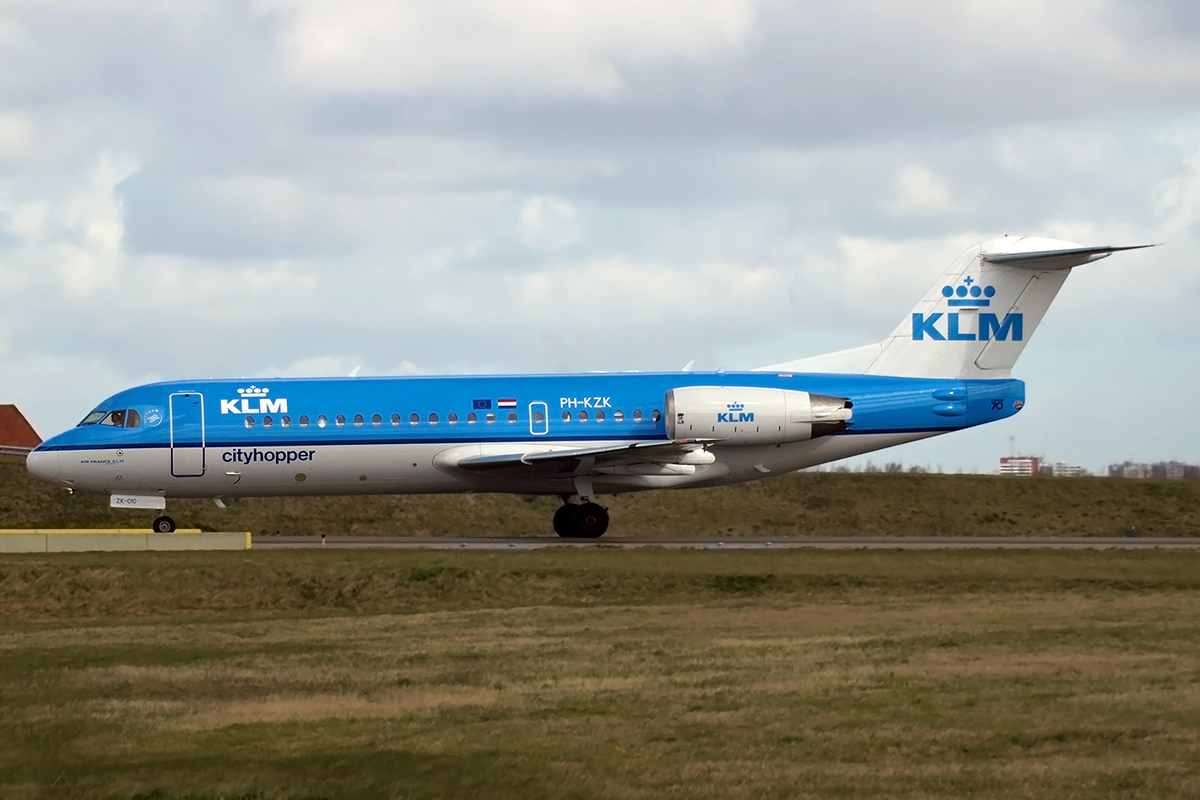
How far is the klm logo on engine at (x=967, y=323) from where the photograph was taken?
120 feet

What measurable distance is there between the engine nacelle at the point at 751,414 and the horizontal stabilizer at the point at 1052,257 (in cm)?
524

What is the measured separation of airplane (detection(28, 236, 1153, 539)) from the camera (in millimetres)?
33812

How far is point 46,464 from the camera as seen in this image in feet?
112

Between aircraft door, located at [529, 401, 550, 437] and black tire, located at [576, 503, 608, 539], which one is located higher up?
aircraft door, located at [529, 401, 550, 437]

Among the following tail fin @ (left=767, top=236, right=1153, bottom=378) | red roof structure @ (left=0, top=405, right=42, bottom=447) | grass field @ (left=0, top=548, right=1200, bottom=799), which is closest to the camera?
grass field @ (left=0, top=548, right=1200, bottom=799)

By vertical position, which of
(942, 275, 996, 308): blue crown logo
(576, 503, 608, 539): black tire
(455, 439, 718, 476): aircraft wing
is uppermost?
(942, 275, 996, 308): blue crown logo

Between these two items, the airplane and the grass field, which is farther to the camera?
the airplane

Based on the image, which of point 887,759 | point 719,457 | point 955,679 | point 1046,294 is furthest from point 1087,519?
point 887,759

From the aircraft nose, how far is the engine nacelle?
13355 mm

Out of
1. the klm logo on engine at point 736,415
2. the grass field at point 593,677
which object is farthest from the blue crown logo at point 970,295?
the grass field at point 593,677

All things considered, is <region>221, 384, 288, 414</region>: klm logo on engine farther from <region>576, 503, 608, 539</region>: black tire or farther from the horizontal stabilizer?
the horizontal stabilizer

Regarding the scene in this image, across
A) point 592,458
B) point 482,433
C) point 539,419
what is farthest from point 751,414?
point 482,433

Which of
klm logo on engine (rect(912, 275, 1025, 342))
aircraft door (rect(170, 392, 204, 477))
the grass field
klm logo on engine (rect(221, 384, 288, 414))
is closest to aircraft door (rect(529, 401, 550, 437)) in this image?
klm logo on engine (rect(221, 384, 288, 414))

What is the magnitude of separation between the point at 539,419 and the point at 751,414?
466 cm
